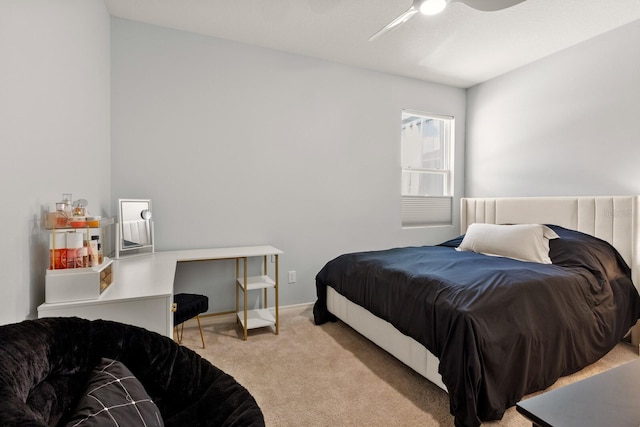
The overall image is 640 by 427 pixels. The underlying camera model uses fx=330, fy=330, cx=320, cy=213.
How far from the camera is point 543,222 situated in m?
3.30

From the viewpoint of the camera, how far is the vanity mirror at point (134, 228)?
2.53 metres

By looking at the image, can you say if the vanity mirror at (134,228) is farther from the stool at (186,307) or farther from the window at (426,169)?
the window at (426,169)

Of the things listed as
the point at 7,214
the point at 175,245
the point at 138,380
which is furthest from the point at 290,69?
the point at 138,380

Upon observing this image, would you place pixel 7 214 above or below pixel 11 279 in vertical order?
above

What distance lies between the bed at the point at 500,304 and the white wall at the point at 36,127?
1.91m

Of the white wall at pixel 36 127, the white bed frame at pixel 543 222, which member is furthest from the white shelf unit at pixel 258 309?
the white wall at pixel 36 127

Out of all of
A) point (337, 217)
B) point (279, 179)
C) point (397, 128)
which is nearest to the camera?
point (279, 179)

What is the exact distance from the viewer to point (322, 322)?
3107mm

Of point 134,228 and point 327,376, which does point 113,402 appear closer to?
point 327,376

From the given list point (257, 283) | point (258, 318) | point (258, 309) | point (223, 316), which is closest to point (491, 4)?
point (257, 283)

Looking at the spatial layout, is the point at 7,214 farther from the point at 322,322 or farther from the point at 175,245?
the point at 322,322

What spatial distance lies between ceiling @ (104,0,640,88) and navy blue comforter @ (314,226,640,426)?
1821mm

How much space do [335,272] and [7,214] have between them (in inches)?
88.9

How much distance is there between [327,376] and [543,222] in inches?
104
